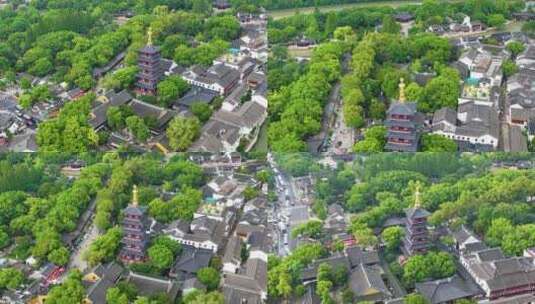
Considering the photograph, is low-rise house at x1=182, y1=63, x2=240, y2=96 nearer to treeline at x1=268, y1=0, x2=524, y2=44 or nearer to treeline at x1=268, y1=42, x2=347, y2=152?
treeline at x1=268, y1=42, x2=347, y2=152

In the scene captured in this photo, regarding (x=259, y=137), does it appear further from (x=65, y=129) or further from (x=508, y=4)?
(x=508, y=4)

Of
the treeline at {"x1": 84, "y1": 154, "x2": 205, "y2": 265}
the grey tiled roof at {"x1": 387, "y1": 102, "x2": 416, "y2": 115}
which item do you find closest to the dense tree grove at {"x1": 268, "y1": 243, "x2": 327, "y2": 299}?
the treeline at {"x1": 84, "y1": 154, "x2": 205, "y2": 265}

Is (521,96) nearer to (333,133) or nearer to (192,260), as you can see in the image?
(333,133)

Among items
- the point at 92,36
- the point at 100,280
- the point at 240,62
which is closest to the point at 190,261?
the point at 100,280

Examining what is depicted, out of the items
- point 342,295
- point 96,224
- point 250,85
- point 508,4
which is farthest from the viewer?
point 508,4

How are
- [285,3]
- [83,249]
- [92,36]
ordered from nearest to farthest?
[83,249] → [92,36] → [285,3]

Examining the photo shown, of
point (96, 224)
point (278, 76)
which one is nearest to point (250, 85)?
point (278, 76)
